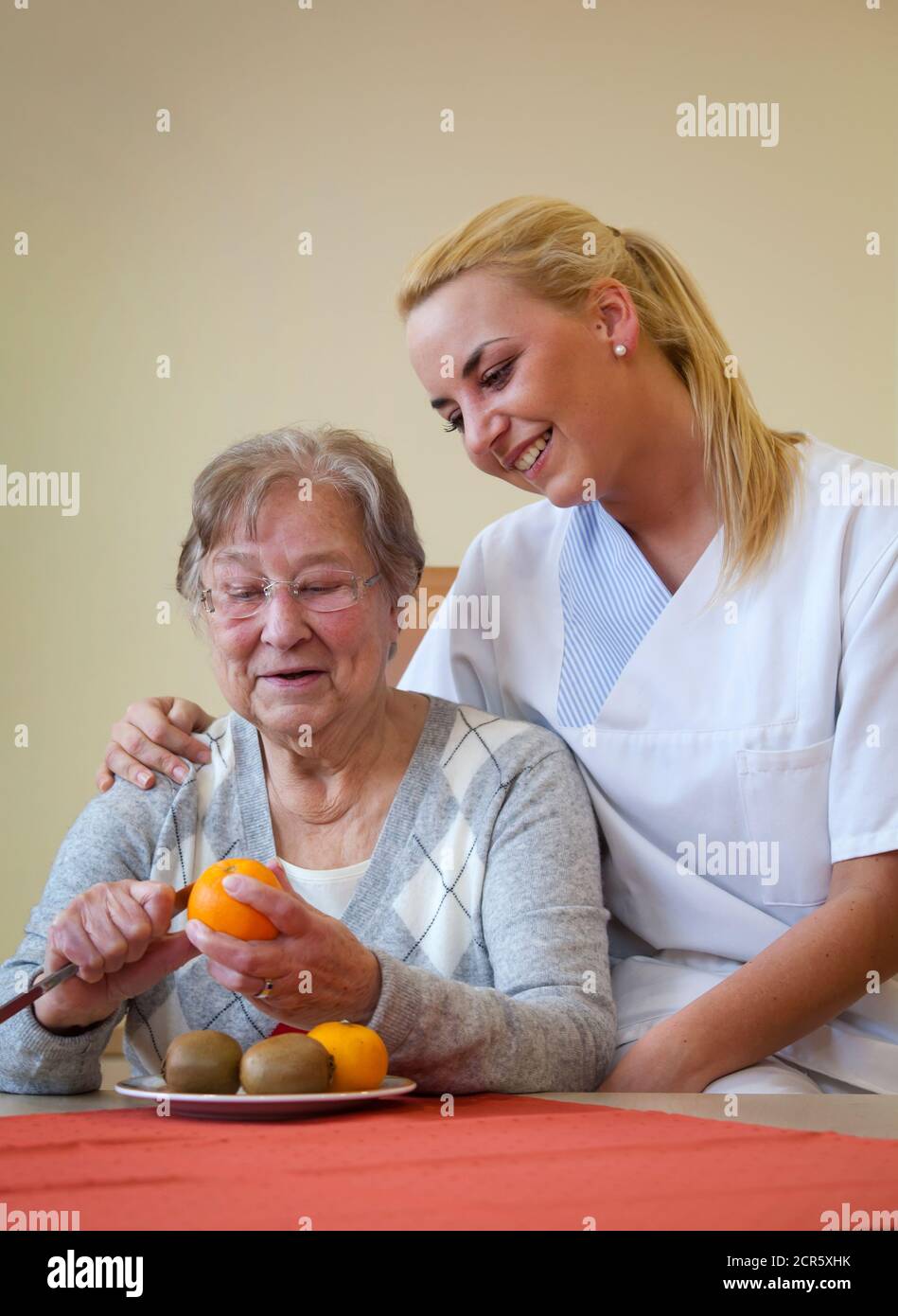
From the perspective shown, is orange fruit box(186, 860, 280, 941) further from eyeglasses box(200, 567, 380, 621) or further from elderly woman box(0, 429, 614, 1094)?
eyeglasses box(200, 567, 380, 621)

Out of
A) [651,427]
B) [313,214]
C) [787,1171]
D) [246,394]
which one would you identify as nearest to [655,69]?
[313,214]

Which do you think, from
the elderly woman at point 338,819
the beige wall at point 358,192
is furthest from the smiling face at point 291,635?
the beige wall at point 358,192

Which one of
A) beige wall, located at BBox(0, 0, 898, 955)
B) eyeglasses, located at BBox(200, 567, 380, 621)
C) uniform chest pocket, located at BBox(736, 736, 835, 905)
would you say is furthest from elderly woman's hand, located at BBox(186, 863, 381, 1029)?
beige wall, located at BBox(0, 0, 898, 955)

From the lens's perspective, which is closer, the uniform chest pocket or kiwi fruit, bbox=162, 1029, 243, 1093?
kiwi fruit, bbox=162, 1029, 243, 1093

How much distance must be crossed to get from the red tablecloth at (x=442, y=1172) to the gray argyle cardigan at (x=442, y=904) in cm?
16

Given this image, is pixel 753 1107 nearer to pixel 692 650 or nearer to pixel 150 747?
pixel 692 650

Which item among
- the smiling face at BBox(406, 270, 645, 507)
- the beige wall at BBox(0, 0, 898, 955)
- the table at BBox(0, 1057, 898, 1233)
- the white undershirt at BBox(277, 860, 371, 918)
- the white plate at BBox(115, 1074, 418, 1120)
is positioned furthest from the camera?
the beige wall at BBox(0, 0, 898, 955)

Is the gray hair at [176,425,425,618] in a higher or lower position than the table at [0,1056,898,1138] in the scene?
higher

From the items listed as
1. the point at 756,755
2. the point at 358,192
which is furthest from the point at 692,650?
the point at 358,192

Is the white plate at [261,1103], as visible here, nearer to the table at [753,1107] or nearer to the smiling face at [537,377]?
the table at [753,1107]

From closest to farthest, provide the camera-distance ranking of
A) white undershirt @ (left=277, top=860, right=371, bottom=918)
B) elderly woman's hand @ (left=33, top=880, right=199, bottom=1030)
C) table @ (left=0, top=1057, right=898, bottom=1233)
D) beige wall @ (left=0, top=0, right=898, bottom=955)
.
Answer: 1. table @ (left=0, top=1057, right=898, bottom=1233)
2. elderly woman's hand @ (left=33, top=880, right=199, bottom=1030)
3. white undershirt @ (left=277, top=860, right=371, bottom=918)
4. beige wall @ (left=0, top=0, right=898, bottom=955)

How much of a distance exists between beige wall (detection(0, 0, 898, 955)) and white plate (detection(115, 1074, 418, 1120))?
260cm

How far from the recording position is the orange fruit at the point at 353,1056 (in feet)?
3.60

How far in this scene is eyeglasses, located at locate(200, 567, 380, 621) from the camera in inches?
57.9
